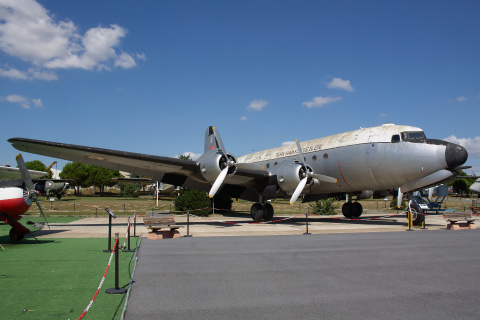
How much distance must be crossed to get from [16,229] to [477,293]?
11996 millimetres

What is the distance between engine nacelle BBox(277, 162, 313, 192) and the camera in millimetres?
16859

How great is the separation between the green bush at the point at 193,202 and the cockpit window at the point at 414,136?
14.4 metres

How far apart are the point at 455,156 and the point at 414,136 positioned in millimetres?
1760

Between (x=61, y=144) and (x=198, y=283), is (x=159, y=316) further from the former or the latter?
(x=61, y=144)

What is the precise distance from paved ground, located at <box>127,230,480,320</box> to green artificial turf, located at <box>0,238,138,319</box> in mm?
413

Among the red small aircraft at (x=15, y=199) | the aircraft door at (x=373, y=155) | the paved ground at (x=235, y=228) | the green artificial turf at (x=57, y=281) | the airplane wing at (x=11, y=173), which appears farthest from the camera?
the aircraft door at (x=373, y=155)

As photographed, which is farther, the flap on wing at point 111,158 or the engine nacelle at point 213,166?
the engine nacelle at point 213,166

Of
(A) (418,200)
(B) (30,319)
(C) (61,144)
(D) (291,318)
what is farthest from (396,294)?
(A) (418,200)

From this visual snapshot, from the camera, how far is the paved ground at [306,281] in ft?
15.8

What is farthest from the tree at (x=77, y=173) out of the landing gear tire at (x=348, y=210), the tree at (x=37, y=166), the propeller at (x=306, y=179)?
the propeller at (x=306, y=179)

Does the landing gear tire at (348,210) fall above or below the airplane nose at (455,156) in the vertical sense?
below

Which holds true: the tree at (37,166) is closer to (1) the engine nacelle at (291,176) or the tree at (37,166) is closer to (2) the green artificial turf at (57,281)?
(1) the engine nacelle at (291,176)

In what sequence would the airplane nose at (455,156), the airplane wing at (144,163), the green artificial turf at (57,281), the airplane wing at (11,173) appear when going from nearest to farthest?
the green artificial turf at (57,281) < the airplane nose at (455,156) < the airplane wing at (11,173) < the airplane wing at (144,163)

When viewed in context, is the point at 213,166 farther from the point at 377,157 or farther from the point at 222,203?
the point at 222,203
